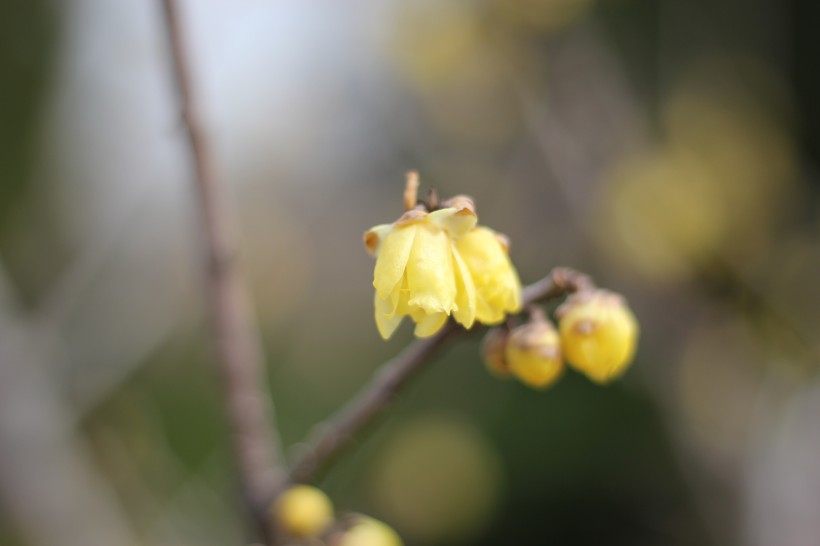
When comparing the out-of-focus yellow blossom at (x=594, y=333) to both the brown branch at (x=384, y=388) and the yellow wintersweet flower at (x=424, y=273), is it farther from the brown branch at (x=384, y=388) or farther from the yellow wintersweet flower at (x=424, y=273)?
the yellow wintersweet flower at (x=424, y=273)

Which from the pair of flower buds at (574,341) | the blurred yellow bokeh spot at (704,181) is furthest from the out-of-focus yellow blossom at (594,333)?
the blurred yellow bokeh spot at (704,181)

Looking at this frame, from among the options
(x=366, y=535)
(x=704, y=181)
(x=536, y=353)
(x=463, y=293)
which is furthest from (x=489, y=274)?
(x=704, y=181)

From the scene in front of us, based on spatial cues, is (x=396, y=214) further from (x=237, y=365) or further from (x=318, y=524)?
(x=318, y=524)

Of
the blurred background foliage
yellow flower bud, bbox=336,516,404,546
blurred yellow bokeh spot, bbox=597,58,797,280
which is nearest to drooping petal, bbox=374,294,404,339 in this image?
yellow flower bud, bbox=336,516,404,546

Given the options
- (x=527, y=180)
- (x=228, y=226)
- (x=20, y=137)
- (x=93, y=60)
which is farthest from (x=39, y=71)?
(x=228, y=226)

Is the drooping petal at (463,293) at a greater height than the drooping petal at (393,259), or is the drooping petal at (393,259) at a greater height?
the drooping petal at (393,259)

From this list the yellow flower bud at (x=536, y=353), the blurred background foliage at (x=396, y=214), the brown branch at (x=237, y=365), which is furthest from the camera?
the blurred background foliage at (x=396, y=214)
